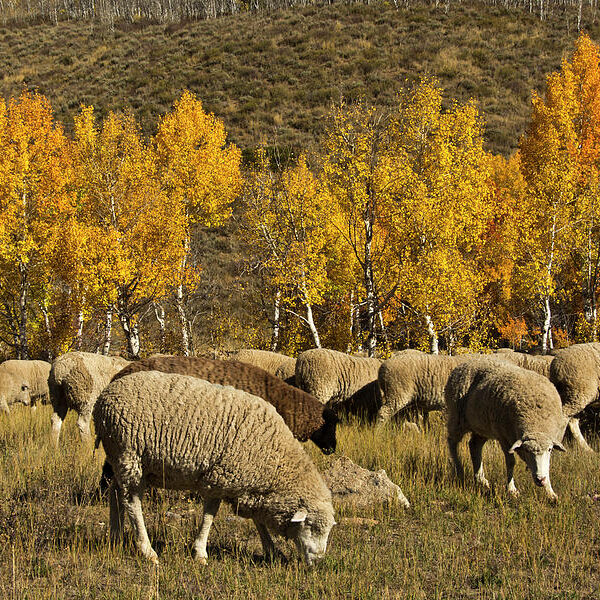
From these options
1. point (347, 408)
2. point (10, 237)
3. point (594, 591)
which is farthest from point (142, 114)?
point (594, 591)

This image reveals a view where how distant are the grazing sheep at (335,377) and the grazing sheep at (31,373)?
6641mm

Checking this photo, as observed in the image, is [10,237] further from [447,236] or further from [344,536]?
[344,536]

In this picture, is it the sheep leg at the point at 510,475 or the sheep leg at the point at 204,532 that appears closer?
the sheep leg at the point at 204,532

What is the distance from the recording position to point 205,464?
4.97m

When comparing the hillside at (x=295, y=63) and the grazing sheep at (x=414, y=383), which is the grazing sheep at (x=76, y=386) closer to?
the grazing sheep at (x=414, y=383)

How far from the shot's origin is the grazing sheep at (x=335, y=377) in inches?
448

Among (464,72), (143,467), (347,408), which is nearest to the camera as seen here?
(143,467)

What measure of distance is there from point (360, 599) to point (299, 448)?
4.69 feet

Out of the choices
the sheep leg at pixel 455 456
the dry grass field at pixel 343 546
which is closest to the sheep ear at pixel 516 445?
the dry grass field at pixel 343 546

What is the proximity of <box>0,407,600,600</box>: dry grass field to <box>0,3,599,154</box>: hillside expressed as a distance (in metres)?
40.0

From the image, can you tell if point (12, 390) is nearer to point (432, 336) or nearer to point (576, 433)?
point (432, 336)

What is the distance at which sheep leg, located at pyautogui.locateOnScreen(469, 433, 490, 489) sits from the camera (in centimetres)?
702

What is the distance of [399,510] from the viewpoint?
6.05 metres

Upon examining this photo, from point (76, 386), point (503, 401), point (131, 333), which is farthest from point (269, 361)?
point (503, 401)
